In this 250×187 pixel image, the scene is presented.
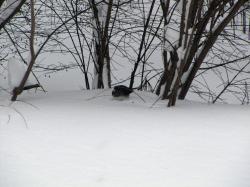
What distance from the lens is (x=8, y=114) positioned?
2646mm

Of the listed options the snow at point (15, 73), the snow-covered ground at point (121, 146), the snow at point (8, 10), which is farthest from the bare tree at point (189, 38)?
the snow at point (8, 10)

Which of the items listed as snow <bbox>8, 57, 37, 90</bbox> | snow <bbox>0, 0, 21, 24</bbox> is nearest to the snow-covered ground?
snow <bbox>8, 57, 37, 90</bbox>

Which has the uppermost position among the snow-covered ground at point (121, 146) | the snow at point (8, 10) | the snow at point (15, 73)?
the snow at point (8, 10)

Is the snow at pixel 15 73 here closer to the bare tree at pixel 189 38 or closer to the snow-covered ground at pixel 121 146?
the snow-covered ground at pixel 121 146

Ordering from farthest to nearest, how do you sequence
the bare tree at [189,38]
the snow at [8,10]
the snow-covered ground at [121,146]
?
the snow at [8,10], the bare tree at [189,38], the snow-covered ground at [121,146]

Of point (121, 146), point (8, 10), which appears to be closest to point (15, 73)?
point (8, 10)

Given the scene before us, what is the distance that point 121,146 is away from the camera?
7.25 ft

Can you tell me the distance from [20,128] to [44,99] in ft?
2.56

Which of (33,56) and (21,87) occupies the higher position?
(33,56)

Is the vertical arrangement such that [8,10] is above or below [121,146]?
above

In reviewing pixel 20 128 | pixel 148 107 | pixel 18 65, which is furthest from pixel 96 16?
pixel 20 128

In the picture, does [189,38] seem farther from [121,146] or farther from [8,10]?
[8,10]

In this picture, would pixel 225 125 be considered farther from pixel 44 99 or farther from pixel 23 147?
pixel 44 99

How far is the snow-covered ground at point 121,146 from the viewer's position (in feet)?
6.40
